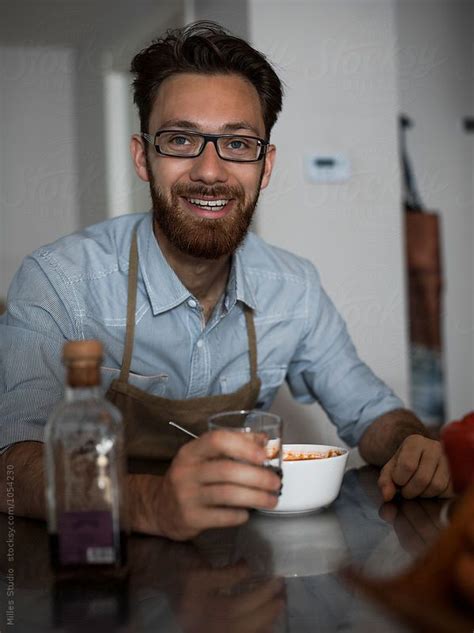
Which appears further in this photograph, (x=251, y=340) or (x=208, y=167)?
(x=251, y=340)

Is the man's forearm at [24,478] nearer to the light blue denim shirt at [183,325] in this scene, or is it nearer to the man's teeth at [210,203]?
the light blue denim shirt at [183,325]

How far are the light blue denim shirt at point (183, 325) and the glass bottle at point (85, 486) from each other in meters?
0.52

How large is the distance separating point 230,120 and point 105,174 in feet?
7.17

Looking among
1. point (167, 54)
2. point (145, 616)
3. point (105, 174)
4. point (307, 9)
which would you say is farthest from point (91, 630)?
point (105, 174)

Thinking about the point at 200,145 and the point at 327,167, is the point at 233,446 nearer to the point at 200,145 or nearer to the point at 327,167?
the point at 200,145

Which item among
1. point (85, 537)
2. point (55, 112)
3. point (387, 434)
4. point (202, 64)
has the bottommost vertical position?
point (387, 434)

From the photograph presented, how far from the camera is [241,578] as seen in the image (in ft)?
2.63

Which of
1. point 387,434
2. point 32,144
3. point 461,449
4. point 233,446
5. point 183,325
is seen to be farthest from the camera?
point 32,144

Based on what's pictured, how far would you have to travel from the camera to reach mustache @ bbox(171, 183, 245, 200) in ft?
4.95

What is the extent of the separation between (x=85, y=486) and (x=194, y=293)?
0.94 meters

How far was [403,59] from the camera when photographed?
331cm

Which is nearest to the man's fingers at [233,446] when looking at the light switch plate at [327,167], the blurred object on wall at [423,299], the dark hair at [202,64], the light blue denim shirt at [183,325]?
the light blue denim shirt at [183,325]

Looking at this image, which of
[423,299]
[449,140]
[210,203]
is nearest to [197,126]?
[210,203]

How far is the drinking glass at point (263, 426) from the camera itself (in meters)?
0.84
